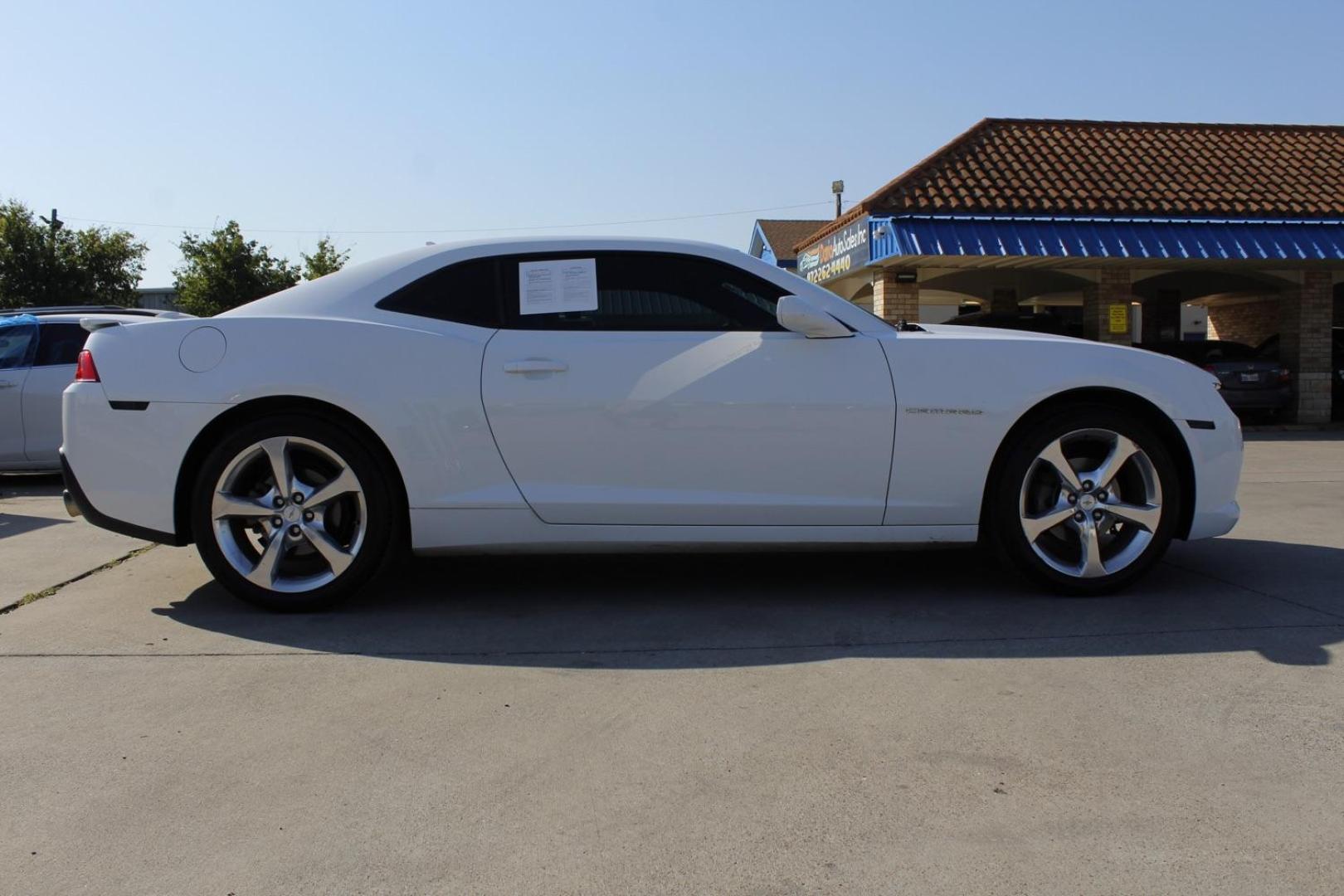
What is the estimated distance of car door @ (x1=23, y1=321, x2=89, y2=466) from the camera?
Result: 29.5 feet

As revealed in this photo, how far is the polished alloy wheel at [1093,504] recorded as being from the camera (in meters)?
4.44

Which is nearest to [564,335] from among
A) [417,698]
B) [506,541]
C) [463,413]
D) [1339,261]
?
[463,413]

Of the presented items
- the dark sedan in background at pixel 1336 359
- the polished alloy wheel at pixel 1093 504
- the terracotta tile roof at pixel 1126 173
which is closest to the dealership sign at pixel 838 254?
the terracotta tile roof at pixel 1126 173

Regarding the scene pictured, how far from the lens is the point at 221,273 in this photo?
40.0 m

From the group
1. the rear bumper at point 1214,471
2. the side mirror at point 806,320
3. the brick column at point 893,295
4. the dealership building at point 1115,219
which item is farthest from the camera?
the brick column at point 893,295

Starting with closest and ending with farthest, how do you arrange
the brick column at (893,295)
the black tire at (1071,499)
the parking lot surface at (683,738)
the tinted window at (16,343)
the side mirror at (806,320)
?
the parking lot surface at (683,738) → the side mirror at (806,320) → the black tire at (1071,499) → the tinted window at (16,343) → the brick column at (893,295)

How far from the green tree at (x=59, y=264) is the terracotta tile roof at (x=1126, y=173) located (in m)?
28.6

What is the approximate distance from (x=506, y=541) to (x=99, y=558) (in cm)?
273

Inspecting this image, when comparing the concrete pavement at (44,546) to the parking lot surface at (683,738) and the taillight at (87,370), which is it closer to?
the parking lot surface at (683,738)

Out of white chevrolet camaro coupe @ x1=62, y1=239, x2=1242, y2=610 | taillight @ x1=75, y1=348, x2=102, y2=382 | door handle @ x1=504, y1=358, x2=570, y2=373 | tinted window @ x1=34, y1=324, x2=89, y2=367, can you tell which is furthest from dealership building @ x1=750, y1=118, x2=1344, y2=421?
taillight @ x1=75, y1=348, x2=102, y2=382

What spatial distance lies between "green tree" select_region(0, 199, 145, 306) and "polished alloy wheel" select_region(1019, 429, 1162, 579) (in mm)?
35776

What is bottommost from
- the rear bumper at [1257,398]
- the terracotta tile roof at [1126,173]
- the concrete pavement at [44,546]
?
the concrete pavement at [44,546]

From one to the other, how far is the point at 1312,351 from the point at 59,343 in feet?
58.9

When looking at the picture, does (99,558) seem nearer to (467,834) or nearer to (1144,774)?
(467,834)
